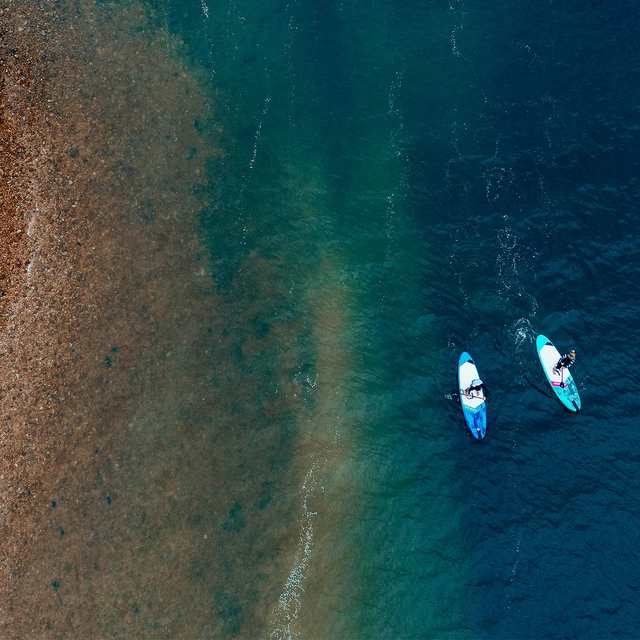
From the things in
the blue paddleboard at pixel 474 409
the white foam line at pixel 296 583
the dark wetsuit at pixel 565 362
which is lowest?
the white foam line at pixel 296 583

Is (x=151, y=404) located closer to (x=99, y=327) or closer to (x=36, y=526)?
(x=99, y=327)

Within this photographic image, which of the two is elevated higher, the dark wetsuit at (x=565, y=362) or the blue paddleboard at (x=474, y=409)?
the dark wetsuit at (x=565, y=362)

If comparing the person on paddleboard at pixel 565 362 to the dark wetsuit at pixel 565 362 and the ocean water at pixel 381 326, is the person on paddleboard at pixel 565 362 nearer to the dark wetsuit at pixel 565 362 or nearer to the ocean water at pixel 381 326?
the dark wetsuit at pixel 565 362

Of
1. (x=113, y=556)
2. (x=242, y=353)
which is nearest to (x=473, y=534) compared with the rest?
(x=242, y=353)

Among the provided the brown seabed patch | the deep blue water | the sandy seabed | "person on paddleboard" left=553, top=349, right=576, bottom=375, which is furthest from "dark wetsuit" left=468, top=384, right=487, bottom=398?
the sandy seabed

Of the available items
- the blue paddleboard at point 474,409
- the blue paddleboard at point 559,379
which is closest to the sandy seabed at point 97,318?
the blue paddleboard at point 474,409

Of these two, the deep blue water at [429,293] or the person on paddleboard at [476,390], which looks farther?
the person on paddleboard at [476,390]

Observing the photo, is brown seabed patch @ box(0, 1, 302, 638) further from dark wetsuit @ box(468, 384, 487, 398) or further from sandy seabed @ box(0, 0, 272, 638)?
dark wetsuit @ box(468, 384, 487, 398)

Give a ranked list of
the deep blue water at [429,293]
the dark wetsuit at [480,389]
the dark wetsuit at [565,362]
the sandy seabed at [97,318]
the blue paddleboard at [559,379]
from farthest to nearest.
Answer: the blue paddleboard at [559,379] < the dark wetsuit at [565,362] < the dark wetsuit at [480,389] < the deep blue water at [429,293] < the sandy seabed at [97,318]
